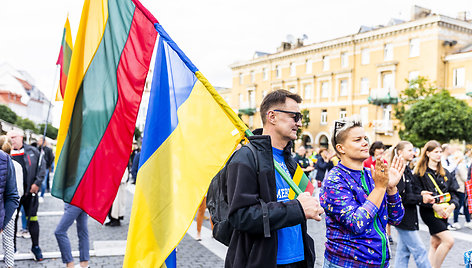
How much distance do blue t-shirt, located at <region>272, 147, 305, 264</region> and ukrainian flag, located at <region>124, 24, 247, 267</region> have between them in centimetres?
43

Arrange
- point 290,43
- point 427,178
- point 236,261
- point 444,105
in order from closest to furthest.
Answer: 1. point 236,261
2. point 427,178
3. point 444,105
4. point 290,43

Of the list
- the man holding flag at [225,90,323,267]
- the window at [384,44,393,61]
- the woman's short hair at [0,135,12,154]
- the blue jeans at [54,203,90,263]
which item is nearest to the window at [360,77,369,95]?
the window at [384,44,393,61]

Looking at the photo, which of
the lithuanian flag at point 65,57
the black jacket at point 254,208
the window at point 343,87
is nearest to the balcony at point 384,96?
the window at point 343,87

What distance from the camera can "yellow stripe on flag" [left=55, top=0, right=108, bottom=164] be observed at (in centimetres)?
364

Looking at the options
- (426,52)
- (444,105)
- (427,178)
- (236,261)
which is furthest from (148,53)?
(426,52)

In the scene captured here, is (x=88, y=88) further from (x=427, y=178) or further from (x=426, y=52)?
(x=426, y=52)

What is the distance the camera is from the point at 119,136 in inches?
140

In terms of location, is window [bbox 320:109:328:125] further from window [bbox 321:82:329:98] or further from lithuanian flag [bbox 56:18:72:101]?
lithuanian flag [bbox 56:18:72:101]

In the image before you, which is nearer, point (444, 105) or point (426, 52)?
point (444, 105)

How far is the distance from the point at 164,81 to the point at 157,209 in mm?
939

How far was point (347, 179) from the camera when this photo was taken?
3176 millimetres

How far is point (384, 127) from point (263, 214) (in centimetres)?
4066

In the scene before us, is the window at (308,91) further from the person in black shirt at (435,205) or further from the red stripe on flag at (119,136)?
the red stripe on flag at (119,136)

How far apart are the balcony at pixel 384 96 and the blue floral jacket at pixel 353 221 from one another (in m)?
37.4
